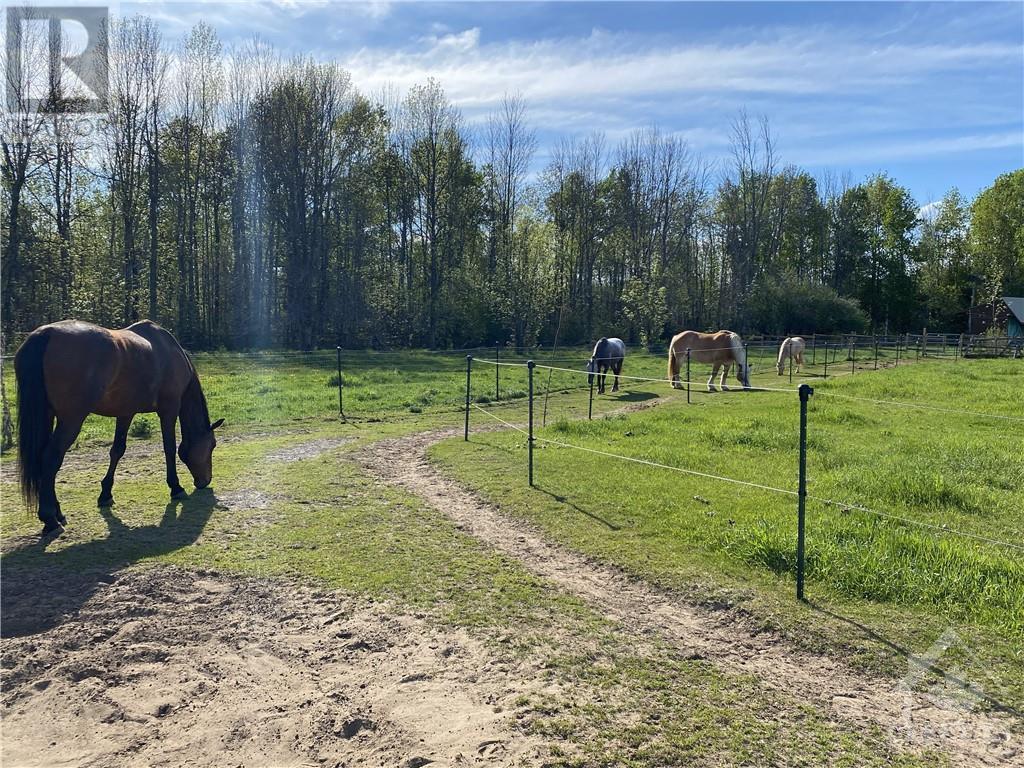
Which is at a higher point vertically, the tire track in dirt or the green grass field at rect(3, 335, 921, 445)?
the green grass field at rect(3, 335, 921, 445)

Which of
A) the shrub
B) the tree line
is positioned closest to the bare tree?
the tree line

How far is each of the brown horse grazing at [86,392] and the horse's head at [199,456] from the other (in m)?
0.01

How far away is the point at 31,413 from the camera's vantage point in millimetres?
5195

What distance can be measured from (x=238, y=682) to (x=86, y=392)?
3.65 metres

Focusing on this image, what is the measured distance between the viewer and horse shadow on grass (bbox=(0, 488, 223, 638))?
394 centimetres

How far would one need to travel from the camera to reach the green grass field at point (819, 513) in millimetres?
3906

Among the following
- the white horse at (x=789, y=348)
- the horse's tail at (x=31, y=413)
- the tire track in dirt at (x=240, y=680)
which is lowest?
the tire track in dirt at (x=240, y=680)

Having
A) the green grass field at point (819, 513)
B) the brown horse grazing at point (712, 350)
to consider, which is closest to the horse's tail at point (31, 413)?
the green grass field at point (819, 513)

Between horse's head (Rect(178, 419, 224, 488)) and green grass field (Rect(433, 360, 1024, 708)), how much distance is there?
2931mm

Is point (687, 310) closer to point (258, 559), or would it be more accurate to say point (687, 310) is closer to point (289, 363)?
point (289, 363)

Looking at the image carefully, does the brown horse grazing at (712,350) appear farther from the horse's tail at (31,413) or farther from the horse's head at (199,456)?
the horse's tail at (31,413)

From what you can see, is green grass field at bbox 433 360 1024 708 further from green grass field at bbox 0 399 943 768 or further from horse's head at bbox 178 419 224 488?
horse's head at bbox 178 419 224 488

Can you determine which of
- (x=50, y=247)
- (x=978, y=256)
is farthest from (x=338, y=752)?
(x=978, y=256)

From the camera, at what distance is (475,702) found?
10.2 feet
